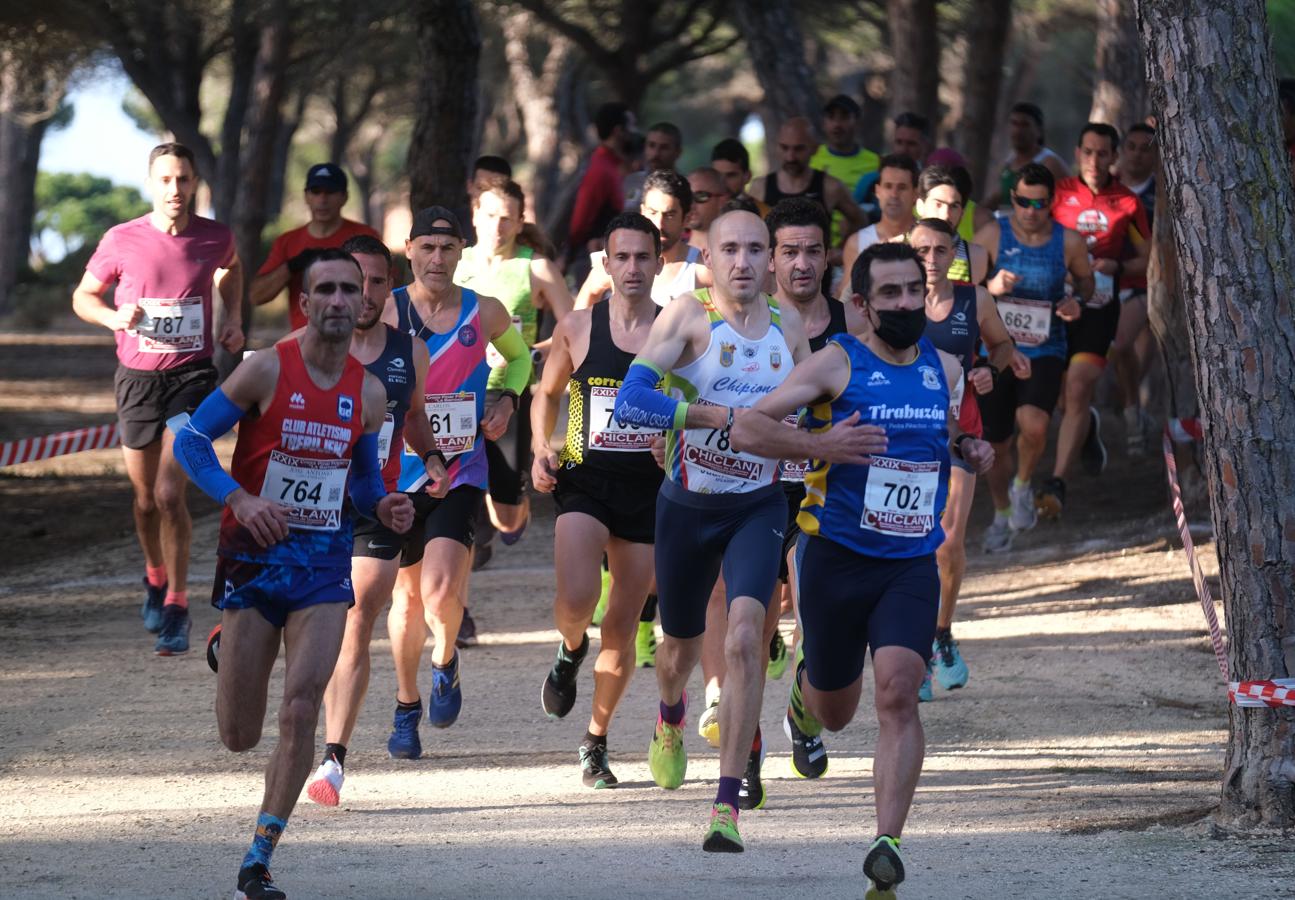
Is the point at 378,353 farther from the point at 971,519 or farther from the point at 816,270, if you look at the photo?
the point at 971,519

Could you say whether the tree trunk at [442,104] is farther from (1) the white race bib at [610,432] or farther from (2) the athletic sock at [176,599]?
(1) the white race bib at [610,432]

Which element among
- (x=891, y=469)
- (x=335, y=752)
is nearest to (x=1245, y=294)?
(x=891, y=469)

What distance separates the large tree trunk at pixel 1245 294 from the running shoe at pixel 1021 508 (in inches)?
223

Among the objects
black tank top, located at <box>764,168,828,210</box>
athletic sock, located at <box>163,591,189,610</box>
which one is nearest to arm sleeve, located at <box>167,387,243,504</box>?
athletic sock, located at <box>163,591,189,610</box>

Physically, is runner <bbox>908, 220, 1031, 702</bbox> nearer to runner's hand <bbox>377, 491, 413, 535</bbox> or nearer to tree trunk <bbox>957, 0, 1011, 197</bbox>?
runner's hand <bbox>377, 491, 413, 535</bbox>

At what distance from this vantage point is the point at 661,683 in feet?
23.2

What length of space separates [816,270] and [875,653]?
6.13 feet

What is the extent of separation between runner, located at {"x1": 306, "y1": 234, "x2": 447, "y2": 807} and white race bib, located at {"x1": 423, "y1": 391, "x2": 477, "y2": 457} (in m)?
0.68

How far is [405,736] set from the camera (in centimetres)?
774

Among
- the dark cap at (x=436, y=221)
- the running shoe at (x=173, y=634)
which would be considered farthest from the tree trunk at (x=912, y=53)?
the dark cap at (x=436, y=221)

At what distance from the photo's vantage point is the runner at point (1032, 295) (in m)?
11.6

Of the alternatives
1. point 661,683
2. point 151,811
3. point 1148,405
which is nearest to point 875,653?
point 661,683

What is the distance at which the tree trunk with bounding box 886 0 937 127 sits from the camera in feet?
60.9

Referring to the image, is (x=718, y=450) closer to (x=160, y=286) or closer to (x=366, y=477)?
(x=366, y=477)
